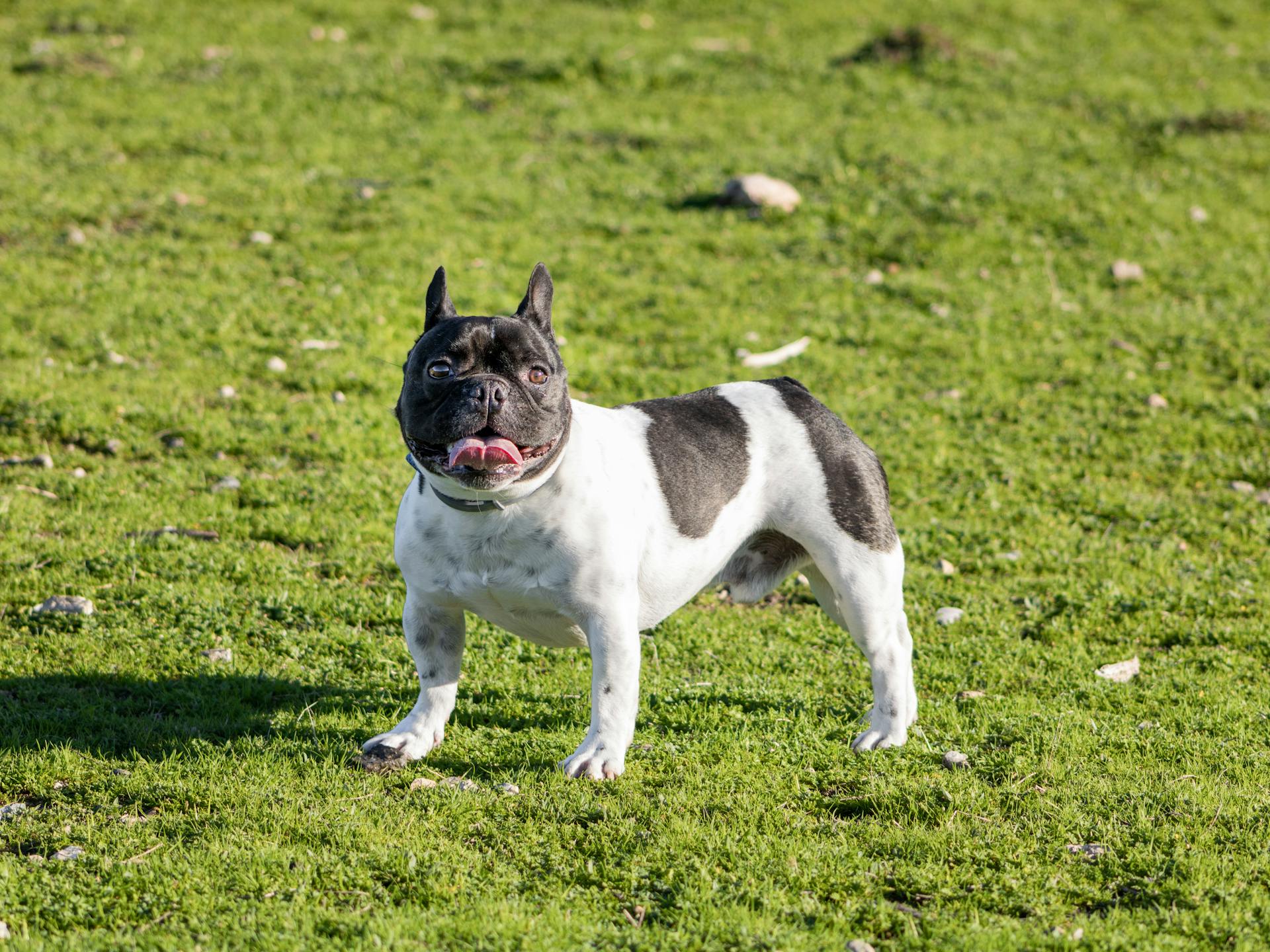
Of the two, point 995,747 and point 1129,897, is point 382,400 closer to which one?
point 995,747

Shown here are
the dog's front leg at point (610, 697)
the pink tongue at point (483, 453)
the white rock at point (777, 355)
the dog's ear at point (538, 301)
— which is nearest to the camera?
the pink tongue at point (483, 453)

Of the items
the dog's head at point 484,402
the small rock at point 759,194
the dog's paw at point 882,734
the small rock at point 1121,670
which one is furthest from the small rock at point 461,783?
the small rock at point 759,194

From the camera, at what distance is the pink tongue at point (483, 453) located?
5.47 metres

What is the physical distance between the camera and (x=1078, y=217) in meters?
17.0

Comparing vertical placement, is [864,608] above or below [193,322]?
above

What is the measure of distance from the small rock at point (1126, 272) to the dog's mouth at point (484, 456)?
40.1 feet

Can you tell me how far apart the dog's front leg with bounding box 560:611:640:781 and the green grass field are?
Answer: 0.41ft

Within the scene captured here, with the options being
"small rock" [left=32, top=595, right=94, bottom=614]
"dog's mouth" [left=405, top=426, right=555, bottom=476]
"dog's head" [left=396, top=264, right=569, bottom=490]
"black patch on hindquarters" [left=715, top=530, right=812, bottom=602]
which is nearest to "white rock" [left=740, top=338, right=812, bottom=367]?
"black patch on hindquarters" [left=715, top=530, right=812, bottom=602]

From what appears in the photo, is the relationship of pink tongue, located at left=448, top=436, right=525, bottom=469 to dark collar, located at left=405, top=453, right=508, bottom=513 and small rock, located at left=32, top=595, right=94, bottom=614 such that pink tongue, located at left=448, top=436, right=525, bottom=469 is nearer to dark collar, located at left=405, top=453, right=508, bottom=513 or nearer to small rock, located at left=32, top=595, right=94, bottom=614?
dark collar, located at left=405, top=453, right=508, bottom=513

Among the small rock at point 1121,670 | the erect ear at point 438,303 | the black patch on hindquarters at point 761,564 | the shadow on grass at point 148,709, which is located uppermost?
the erect ear at point 438,303

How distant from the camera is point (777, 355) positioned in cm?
1365

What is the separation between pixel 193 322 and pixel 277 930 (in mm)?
9599

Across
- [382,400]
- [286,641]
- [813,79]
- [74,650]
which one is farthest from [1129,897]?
[813,79]

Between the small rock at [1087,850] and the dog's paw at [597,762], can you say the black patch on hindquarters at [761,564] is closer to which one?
the dog's paw at [597,762]
